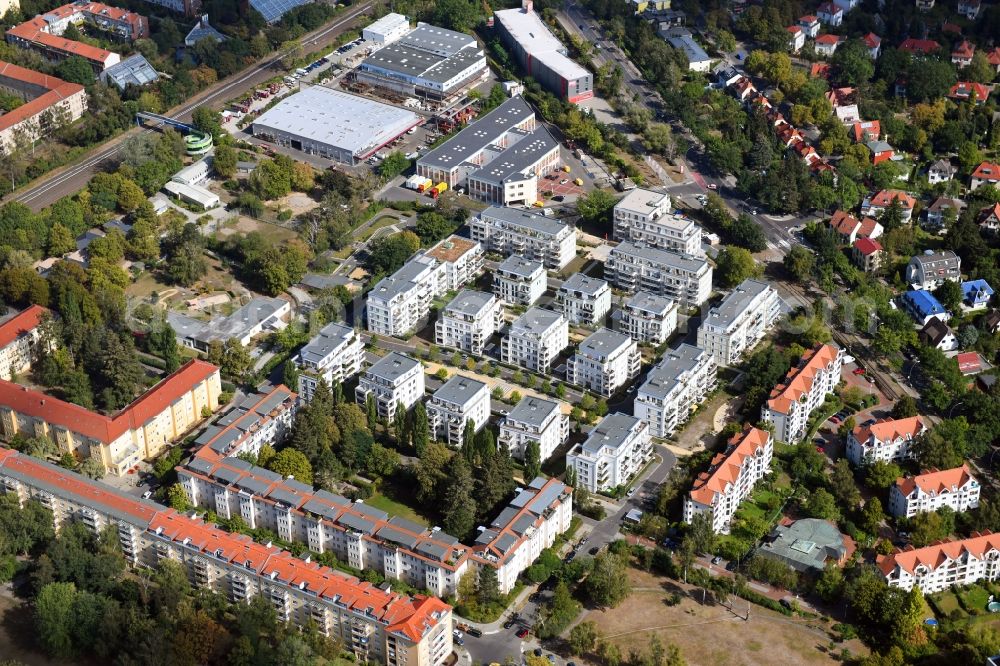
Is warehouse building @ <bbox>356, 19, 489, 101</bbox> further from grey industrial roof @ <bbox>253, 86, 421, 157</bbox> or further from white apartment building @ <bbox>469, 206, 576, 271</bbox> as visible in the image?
white apartment building @ <bbox>469, 206, 576, 271</bbox>

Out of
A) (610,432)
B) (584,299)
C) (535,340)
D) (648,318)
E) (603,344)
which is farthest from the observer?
(584,299)

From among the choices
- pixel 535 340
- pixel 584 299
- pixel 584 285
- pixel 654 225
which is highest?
pixel 654 225

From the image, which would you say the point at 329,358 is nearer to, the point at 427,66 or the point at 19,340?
the point at 19,340

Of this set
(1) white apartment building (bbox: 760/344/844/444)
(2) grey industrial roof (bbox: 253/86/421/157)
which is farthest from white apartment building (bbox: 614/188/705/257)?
(2) grey industrial roof (bbox: 253/86/421/157)

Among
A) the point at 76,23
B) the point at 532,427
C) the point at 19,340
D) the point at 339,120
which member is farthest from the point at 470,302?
the point at 76,23

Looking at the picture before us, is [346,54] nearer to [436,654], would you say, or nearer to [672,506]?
[672,506]

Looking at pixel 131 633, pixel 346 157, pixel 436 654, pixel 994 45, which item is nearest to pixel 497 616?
pixel 436 654

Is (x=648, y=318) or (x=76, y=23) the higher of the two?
(x=76, y=23)
